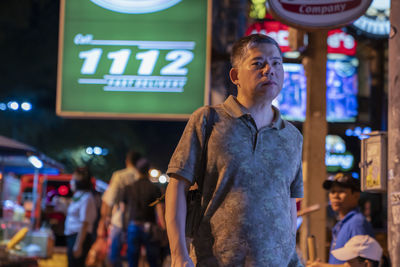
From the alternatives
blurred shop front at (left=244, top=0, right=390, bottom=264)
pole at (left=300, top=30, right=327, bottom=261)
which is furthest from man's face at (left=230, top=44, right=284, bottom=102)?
blurred shop front at (left=244, top=0, right=390, bottom=264)

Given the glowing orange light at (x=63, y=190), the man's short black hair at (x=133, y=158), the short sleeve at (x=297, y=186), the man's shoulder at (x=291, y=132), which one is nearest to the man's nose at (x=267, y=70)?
the man's shoulder at (x=291, y=132)

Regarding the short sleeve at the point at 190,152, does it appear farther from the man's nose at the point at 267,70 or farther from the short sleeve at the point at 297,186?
the short sleeve at the point at 297,186

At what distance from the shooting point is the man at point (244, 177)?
3146 mm

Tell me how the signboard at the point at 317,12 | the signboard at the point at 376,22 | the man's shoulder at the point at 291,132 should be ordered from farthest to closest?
the signboard at the point at 376,22
the signboard at the point at 317,12
the man's shoulder at the point at 291,132

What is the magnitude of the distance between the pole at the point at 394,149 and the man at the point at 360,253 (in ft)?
0.97

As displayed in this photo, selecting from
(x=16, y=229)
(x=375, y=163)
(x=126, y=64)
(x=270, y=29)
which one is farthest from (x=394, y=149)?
(x=270, y=29)

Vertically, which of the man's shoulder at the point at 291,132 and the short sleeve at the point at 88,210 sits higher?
the man's shoulder at the point at 291,132

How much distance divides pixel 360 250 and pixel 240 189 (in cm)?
258

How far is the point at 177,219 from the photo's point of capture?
3.17 m

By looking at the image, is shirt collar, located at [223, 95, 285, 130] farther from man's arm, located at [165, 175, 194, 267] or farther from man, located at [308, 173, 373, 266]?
man, located at [308, 173, 373, 266]

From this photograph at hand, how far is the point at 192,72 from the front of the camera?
9.98 m

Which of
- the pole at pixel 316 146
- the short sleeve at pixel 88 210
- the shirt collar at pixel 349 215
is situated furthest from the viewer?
the short sleeve at pixel 88 210

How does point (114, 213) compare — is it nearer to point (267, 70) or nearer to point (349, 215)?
point (349, 215)

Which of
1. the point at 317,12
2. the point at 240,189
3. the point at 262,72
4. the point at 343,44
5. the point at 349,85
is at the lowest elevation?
the point at 240,189
